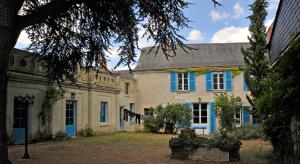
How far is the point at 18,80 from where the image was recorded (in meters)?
16.7

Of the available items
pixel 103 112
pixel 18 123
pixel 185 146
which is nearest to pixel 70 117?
pixel 103 112

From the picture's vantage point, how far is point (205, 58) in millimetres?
31500

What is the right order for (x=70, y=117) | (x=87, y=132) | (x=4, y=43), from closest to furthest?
(x=4, y=43), (x=70, y=117), (x=87, y=132)

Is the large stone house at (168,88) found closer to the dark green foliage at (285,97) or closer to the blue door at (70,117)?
the blue door at (70,117)

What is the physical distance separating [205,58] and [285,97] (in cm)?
2438

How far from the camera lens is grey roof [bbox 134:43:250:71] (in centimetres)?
3084

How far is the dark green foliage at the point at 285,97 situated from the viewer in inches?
282

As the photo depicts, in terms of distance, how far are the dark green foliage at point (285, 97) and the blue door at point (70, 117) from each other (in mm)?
13968

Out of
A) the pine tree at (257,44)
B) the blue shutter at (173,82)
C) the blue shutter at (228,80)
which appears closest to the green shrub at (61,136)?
the pine tree at (257,44)

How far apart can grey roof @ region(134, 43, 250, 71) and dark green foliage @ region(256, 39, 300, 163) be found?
68.0 ft

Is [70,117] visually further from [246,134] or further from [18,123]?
[246,134]

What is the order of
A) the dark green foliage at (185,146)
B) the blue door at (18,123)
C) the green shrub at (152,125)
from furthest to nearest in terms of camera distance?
1. the green shrub at (152,125)
2. the blue door at (18,123)
3. the dark green foliage at (185,146)

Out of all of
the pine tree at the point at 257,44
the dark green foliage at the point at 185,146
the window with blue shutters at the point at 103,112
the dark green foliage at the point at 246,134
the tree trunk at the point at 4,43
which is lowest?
the dark green foliage at the point at 246,134

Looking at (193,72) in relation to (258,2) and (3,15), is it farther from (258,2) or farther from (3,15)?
(3,15)
